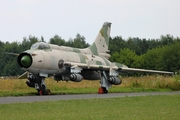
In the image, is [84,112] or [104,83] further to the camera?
[104,83]

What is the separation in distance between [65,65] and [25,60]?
3.32 m

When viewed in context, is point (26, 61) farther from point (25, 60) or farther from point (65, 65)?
point (65, 65)

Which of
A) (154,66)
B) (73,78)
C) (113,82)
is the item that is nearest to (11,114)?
(73,78)

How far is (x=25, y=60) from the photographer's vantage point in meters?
28.7

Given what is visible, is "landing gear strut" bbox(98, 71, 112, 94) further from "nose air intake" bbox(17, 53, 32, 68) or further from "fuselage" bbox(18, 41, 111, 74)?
"nose air intake" bbox(17, 53, 32, 68)

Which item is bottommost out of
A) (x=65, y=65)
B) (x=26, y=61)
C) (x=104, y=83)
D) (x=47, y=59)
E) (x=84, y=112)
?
(x=84, y=112)

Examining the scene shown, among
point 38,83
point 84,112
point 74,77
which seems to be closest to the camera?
point 84,112

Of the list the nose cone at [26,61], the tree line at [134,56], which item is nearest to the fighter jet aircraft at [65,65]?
the nose cone at [26,61]

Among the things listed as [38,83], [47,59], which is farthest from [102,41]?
[38,83]

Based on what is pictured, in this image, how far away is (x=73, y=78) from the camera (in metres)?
29.8

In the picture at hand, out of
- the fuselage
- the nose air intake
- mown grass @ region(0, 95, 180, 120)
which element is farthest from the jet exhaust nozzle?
mown grass @ region(0, 95, 180, 120)

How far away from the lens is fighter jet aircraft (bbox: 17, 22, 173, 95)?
29.1 metres

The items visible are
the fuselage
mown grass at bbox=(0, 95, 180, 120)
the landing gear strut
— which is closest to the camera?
mown grass at bbox=(0, 95, 180, 120)

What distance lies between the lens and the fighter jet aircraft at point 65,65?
29.1 meters
